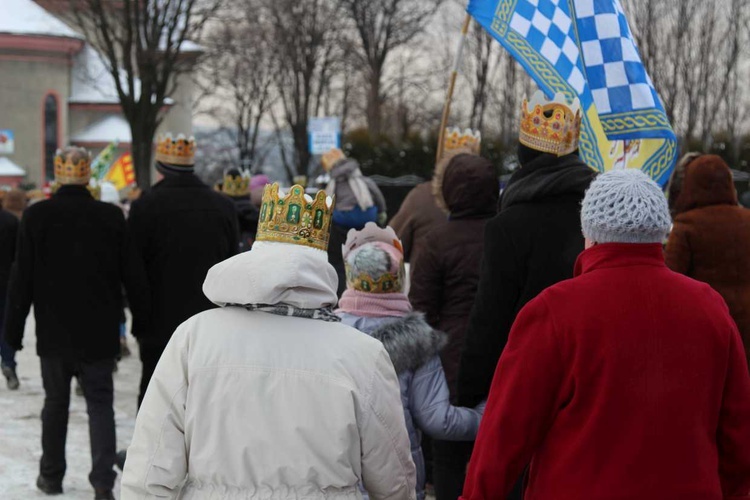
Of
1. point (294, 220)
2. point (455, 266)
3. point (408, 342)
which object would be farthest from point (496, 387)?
point (455, 266)

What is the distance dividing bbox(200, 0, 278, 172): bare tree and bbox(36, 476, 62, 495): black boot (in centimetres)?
2775

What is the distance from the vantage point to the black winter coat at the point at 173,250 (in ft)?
21.8

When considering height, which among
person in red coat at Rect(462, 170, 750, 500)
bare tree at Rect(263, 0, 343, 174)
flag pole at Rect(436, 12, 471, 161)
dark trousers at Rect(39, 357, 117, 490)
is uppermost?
bare tree at Rect(263, 0, 343, 174)

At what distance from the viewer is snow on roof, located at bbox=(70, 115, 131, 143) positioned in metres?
45.3

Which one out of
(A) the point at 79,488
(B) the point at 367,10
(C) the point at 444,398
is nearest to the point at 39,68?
(B) the point at 367,10

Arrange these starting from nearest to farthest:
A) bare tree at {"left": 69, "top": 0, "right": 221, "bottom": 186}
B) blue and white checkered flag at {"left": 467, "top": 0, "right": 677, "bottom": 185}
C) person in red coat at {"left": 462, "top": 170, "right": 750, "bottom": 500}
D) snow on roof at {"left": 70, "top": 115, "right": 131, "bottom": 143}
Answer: person in red coat at {"left": 462, "top": 170, "right": 750, "bottom": 500} → blue and white checkered flag at {"left": 467, "top": 0, "right": 677, "bottom": 185} → bare tree at {"left": 69, "top": 0, "right": 221, "bottom": 186} → snow on roof at {"left": 70, "top": 115, "right": 131, "bottom": 143}

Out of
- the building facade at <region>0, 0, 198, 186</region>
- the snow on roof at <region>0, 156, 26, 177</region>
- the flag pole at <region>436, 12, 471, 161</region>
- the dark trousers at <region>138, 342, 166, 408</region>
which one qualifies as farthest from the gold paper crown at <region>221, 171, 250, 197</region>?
the snow on roof at <region>0, 156, 26, 177</region>

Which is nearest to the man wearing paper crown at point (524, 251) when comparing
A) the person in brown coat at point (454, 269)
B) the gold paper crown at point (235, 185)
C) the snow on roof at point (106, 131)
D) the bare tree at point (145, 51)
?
the person in brown coat at point (454, 269)

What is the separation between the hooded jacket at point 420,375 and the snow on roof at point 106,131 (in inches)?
1668

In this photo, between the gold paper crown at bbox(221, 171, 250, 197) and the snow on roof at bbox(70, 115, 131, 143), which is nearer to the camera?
the gold paper crown at bbox(221, 171, 250, 197)

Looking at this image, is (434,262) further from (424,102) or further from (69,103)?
(69,103)

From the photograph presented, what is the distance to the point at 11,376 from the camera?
402 inches

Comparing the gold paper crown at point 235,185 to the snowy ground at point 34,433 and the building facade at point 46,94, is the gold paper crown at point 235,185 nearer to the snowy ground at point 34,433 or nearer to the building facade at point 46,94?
the snowy ground at point 34,433

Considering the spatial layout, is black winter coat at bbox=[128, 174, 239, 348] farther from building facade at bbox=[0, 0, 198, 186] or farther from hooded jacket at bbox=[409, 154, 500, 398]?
building facade at bbox=[0, 0, 198, 186]
